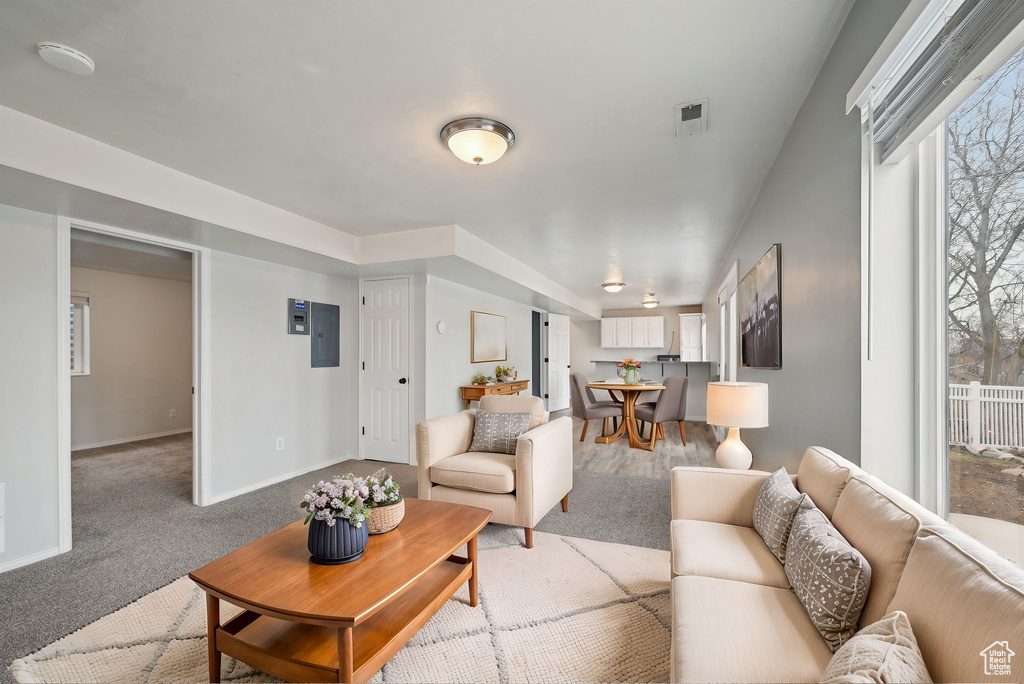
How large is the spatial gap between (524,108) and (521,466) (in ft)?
6.41

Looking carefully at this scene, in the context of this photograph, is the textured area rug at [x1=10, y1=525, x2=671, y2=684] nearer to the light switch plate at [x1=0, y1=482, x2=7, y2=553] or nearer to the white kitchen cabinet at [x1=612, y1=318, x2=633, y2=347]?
the light switch plate at [x1=0, y1=482, x2=7, y2=553]

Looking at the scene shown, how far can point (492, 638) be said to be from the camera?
1.84m

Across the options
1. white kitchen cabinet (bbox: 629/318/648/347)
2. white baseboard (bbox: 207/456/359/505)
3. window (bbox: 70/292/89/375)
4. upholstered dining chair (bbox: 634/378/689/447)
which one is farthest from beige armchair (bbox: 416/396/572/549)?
white kitchen cabinet (bbox: 629/318/648/347)

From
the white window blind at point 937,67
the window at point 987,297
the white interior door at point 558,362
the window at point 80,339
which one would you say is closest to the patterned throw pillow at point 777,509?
the window at point 987,297

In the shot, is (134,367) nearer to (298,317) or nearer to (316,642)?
(298,317)

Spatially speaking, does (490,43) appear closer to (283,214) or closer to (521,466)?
(521,466)

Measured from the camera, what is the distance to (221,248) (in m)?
3.61

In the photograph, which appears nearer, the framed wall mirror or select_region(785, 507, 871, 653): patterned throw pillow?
select_region(785, 507, 871, 653): patterned throw pillow

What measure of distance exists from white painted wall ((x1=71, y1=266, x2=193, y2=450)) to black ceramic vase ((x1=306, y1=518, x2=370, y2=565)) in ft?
18.5

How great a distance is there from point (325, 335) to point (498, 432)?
8.26ft

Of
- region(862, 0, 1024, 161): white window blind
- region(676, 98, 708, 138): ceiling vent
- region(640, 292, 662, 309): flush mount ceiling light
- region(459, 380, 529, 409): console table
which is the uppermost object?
region(676, 98, 708, 138): ceiling vent

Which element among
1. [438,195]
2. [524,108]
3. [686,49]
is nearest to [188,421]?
[438,195]

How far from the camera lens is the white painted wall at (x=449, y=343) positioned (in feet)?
15.8

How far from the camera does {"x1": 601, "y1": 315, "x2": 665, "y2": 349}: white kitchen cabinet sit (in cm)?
946
